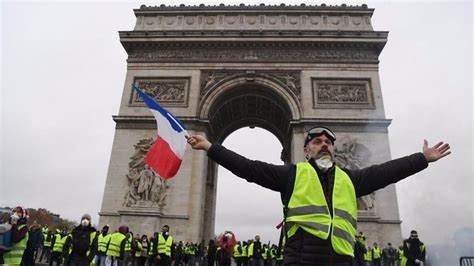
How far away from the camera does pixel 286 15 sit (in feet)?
70.9

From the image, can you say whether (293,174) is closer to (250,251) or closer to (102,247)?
(102,247)

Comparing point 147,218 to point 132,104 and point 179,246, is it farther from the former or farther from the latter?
point 132,104

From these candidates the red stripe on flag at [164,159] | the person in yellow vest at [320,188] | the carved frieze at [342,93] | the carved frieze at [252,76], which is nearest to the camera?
the person in yellow vest at [320,188]

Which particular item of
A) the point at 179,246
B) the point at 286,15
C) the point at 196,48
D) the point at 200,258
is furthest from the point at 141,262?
the point at 286,15

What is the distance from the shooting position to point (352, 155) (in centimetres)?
1794

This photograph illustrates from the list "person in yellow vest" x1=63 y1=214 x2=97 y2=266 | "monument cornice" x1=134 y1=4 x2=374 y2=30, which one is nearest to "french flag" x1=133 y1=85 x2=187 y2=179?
"person in yellow vest" x1=63 y1=214 x2=97 y2=266

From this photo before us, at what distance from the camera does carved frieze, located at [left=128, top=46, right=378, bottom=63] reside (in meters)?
20.4

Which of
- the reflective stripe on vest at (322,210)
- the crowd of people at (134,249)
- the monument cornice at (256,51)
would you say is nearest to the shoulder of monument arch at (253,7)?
the monument cornice at (256,51)

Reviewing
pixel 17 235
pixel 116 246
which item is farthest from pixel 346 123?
pixel 17 235

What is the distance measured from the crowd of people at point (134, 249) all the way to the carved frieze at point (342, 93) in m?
7.41

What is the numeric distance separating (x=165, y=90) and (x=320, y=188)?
19061 millimetres

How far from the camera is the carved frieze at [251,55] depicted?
2036cm

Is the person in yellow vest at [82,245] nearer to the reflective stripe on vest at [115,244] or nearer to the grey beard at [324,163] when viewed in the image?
the reflective stripe on vest at [115,244]

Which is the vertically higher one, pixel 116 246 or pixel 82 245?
pixel 116 246
